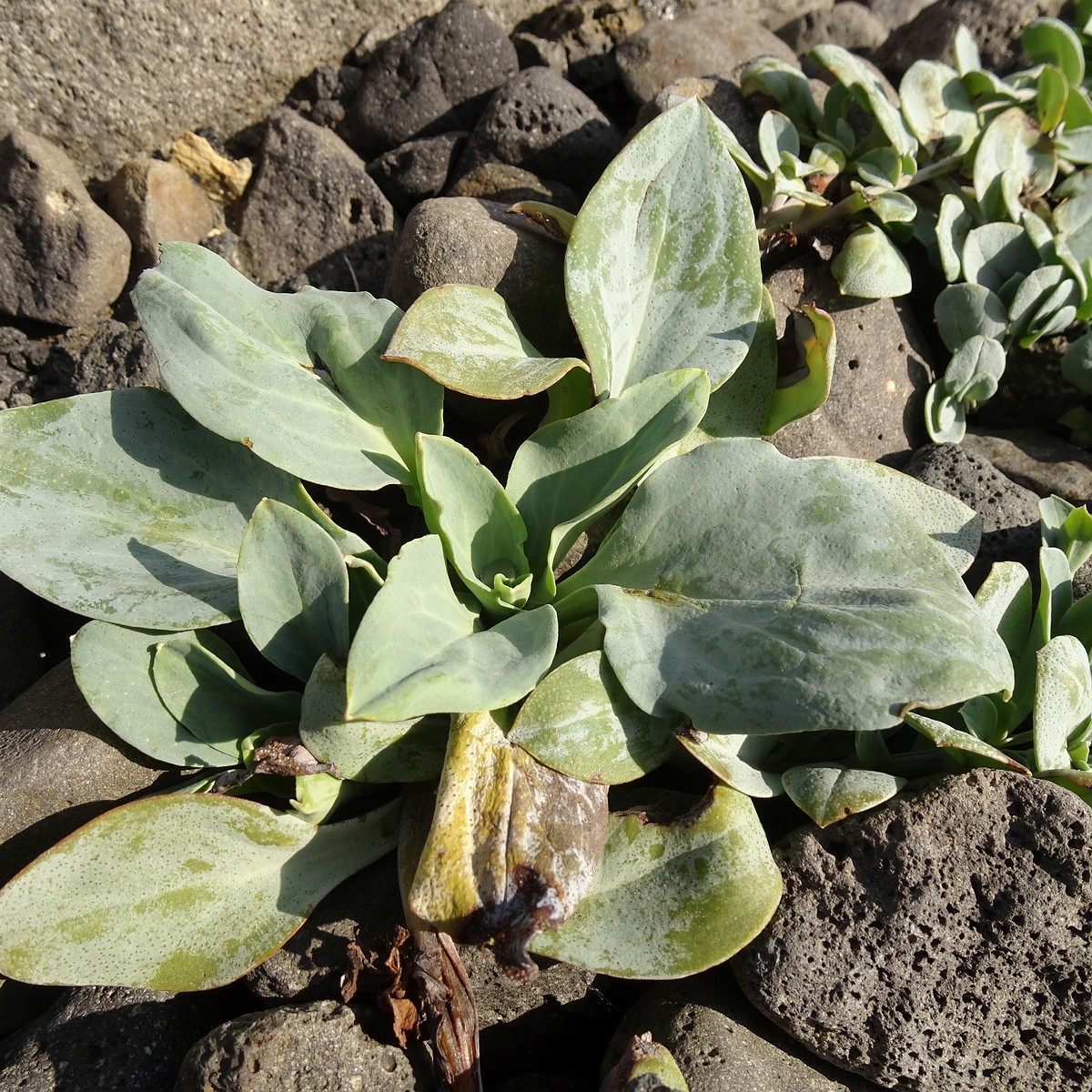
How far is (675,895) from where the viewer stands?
54.3 inches

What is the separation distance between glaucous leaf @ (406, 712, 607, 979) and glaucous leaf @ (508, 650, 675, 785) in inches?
1.8

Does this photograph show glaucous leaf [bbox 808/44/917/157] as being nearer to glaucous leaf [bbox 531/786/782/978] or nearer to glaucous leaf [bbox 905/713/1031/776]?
glaucous leaf [bbox 905/713/1031/776]

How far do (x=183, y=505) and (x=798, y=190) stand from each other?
4.92 feet

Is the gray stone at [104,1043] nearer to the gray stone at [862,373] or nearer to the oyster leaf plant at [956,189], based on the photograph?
the gray stone at [862,373]

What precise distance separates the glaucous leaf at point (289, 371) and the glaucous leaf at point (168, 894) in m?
0.61

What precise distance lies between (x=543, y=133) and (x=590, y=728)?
66.4 inches

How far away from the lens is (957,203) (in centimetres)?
221

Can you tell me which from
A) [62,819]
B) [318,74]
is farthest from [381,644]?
[318,74]

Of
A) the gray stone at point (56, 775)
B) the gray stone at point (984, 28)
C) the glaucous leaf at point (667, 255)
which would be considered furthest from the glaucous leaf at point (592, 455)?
the gray stone at point (984, 28)

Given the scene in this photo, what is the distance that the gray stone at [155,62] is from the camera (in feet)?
7.36

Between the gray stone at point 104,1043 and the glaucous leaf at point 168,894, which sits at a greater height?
the glaucous leaf at point 168,894

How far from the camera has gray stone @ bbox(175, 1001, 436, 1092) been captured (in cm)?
127

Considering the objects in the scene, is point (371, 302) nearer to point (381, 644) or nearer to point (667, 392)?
point (667, 392)

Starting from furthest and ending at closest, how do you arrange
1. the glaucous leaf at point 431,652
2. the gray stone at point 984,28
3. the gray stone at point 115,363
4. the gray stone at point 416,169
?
the gray stone at point 984,28, the gray stone at point 416,169, the gray stone at point 115,363, the glaucous leaf at point 431,652
